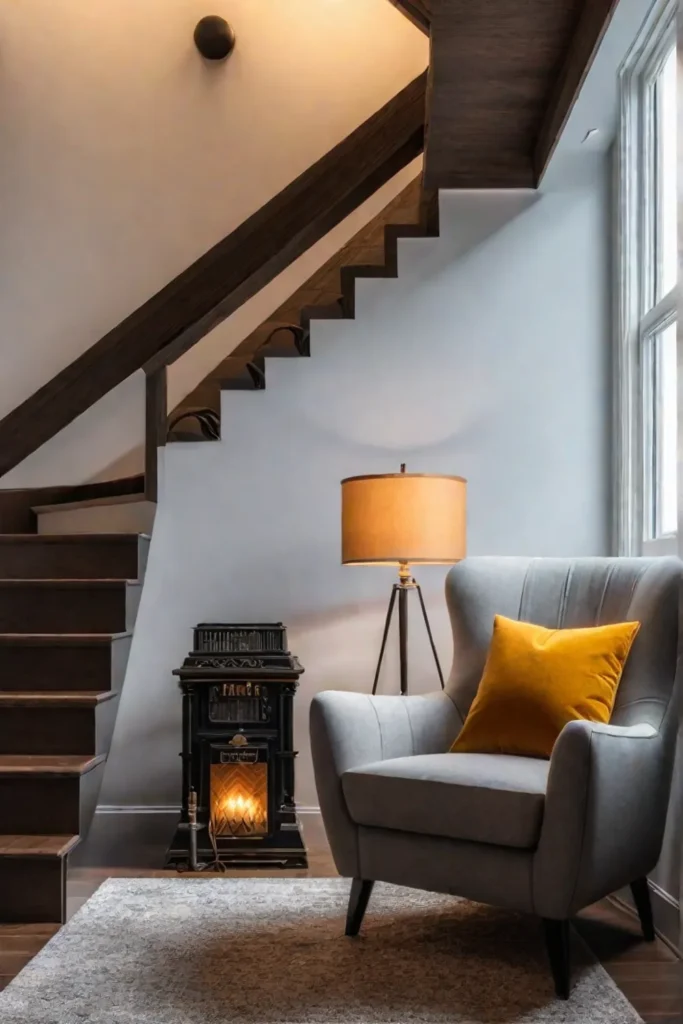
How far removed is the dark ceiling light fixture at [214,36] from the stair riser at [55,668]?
327cm

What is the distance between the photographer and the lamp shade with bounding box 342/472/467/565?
3.48 m

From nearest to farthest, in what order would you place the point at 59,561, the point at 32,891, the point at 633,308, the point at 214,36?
the point at 32,891
the point at 633,308
the point at 59,561
the point at 214,36

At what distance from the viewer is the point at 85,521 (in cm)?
513

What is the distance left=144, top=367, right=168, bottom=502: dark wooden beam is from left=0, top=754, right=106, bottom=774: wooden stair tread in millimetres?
1083

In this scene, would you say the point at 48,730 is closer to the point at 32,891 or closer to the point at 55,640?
the point at 55,640

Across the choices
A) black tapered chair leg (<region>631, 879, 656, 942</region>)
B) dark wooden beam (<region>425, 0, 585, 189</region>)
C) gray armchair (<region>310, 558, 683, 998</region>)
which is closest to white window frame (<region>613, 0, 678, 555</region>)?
dark wooden beam (<region>425, 0, 585, 189</region>)

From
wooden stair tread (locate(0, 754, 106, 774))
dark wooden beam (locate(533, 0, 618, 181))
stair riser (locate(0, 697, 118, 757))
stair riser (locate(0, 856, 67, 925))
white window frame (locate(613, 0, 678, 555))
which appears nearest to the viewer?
stair riser (locate(0, 856, 67, 925))

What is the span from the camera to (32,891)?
9.90ft

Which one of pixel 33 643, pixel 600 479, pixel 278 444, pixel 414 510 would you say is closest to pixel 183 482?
pixel 278 444

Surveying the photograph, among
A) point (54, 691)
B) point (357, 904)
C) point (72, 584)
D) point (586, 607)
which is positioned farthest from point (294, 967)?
point (72, 584)

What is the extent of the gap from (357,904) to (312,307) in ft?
7.67

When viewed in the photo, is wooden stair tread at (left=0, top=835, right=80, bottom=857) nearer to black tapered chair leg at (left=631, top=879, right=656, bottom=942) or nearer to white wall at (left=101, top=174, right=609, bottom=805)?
white wall at (left=101, top=174, right=609, bottom=805)

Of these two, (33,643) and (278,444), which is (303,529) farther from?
(33,643)

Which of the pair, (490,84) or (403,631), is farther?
(403,631)
